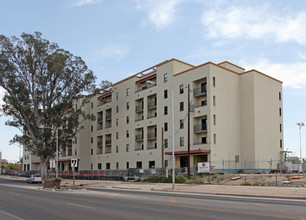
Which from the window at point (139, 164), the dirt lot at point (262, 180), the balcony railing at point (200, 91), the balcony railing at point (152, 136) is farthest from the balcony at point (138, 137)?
the dirt lot at point (262, 180)

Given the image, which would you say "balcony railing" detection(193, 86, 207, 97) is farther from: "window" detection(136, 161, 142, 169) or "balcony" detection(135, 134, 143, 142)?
"window" detection(136, 161, 142, 169)

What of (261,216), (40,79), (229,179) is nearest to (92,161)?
(40,79)

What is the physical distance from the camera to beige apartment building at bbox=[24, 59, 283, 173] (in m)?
53.5

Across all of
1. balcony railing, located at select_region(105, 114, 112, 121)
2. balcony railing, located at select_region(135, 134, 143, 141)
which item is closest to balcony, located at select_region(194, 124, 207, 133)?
balcony railing, located at select_region(135, 134, 143, 141)

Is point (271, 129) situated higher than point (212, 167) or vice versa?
point (271, 129)

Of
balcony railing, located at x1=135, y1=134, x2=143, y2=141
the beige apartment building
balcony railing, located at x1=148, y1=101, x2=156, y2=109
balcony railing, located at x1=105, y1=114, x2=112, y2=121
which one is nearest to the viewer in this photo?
the beige apartment building

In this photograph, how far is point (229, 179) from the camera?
38.6 metres

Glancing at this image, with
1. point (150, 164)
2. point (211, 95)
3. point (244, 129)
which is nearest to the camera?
point (211, 95)

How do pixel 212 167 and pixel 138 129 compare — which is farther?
pixel 138 129

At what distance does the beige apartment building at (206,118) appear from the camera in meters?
53.5

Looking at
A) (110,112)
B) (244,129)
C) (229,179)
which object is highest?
(110,112)

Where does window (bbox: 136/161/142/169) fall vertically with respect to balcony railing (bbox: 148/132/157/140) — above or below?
below

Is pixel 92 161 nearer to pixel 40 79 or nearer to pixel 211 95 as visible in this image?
pixel 40 79

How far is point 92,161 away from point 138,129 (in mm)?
18743
